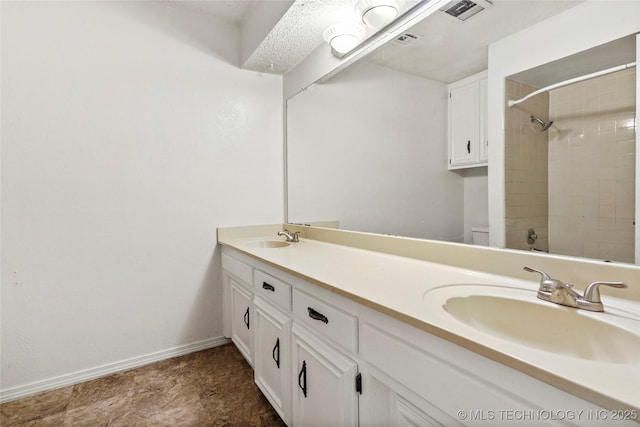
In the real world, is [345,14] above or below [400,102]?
above

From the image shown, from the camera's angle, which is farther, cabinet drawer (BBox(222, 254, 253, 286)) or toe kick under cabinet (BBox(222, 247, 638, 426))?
cabinet drawer (BBox(222, 254, 253, 286))

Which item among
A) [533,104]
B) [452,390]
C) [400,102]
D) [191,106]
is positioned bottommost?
[452,390]

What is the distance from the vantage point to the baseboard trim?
1.69 meters

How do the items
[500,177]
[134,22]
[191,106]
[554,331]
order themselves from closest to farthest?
1. [554,331]
2. [500,177]
3. [134,22]
4. [191,106]

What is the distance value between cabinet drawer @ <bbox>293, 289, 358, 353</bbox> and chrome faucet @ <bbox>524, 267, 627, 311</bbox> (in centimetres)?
53

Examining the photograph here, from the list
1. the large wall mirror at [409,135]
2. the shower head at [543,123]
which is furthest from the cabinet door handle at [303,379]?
the shower head at [543,123]

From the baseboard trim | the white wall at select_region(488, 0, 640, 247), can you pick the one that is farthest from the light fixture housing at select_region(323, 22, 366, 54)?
the baseboard trim

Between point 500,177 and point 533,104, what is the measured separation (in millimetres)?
254

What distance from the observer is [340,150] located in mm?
1980

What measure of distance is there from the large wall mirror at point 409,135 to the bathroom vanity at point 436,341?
0.15m

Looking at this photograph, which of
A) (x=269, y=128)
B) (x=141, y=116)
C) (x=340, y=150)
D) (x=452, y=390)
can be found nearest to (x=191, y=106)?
(x=141, y=116)

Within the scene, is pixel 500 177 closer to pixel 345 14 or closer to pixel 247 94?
pixel 345 14

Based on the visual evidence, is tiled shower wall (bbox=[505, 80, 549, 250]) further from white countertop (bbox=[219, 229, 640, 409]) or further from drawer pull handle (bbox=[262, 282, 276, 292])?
drawer pull handle (bbox=[262, 282, 276, 292])

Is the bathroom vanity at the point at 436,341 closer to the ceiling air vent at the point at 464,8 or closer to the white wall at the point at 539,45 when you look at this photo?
the white wall at the point at 539,45
